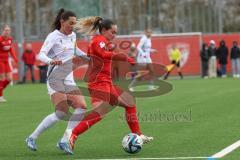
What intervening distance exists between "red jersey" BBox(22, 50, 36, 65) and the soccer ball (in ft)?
91.0

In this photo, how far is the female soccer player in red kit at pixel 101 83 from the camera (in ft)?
33.9

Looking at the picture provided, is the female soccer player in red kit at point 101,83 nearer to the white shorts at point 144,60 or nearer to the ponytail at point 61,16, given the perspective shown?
the ponytail at point 61,16

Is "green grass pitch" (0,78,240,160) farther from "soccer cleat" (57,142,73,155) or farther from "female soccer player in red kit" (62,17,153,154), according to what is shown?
"female soccer player in red kit" (62,17,153,154)

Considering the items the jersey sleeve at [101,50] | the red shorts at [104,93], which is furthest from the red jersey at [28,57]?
the jersey sleeve at [101,50]

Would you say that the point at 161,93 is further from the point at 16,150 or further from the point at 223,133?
the point at 16,150

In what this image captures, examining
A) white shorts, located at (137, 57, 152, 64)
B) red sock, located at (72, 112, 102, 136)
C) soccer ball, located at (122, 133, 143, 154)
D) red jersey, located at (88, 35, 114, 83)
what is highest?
red jersey, located at (88, 35, 114, 83)

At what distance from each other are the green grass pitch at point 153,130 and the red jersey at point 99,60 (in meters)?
1.09

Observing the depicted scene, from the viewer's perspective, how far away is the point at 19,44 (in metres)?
39.9

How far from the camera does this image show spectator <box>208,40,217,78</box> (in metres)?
38.6

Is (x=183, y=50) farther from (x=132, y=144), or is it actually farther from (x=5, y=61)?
(x=132, y=144)

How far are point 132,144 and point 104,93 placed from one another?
853 millimetres

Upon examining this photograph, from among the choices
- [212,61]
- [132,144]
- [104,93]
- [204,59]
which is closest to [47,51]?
[104,93]

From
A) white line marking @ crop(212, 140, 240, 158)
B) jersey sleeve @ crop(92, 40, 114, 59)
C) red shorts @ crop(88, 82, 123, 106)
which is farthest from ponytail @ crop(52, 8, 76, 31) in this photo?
white line marking @ crop(212, 140, 240, 158)

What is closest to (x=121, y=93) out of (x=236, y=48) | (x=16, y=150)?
(x=16, y=150)
